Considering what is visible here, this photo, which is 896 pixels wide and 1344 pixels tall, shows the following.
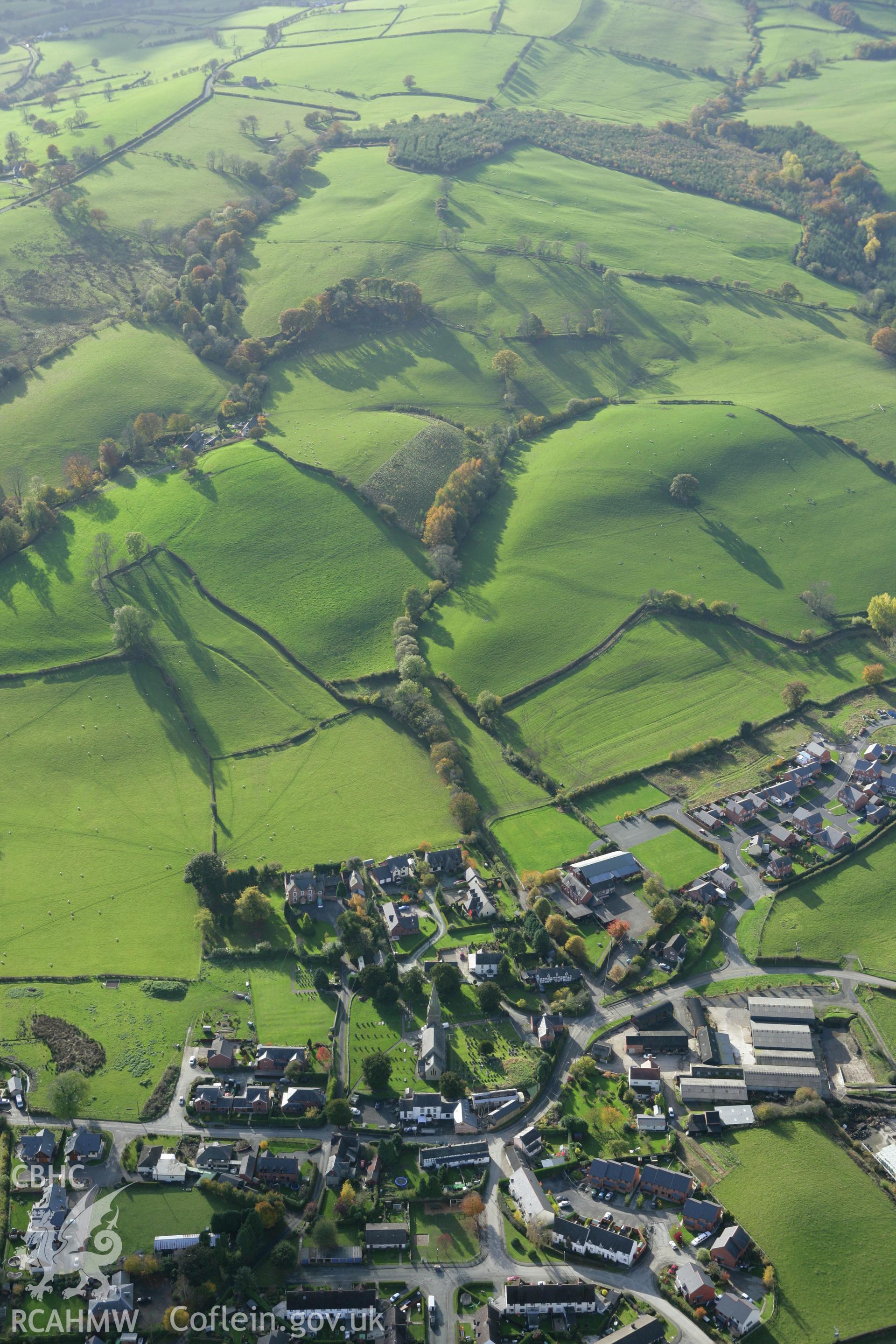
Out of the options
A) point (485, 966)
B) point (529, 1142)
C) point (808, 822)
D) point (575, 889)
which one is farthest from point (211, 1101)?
point (808, 822)

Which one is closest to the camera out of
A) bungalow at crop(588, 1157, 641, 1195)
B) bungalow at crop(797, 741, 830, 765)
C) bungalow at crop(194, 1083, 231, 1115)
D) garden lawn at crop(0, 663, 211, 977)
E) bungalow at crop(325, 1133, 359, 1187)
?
bungalow at crop(588, 1157, 641, 1195)

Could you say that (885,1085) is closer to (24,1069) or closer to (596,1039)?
(596,1039)

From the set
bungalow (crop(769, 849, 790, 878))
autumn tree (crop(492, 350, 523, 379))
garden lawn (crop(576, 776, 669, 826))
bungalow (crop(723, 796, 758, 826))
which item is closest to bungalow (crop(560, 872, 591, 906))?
garden lawn (crop(576, 776, 669, 826))

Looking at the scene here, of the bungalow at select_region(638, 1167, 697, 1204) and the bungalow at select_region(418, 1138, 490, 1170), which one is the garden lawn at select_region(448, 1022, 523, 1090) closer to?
the bungalow at select_region(418, 1138, 490, 1170)

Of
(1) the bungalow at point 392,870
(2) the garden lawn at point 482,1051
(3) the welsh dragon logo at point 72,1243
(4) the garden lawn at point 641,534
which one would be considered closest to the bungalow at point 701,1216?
(2) the garden lawn at point 482,1051

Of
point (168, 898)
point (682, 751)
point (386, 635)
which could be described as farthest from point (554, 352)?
point (168, 898)

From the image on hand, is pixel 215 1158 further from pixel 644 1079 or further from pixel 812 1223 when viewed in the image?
pixel 812 1223
